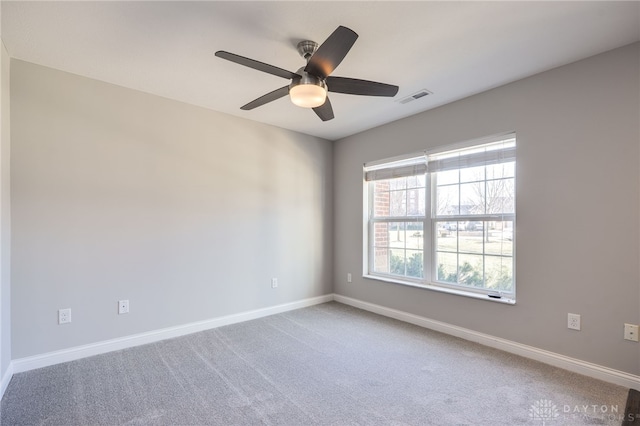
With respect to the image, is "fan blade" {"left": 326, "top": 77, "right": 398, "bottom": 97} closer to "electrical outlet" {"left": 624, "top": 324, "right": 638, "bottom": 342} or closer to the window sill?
the window sill

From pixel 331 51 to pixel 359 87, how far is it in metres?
0.47

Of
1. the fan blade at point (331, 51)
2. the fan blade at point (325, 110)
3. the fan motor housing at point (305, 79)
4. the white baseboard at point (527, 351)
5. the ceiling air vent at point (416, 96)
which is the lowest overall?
the white baseboard at point (527, 351)

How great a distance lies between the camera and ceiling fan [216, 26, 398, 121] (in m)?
1.67

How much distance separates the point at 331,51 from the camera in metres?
1.72

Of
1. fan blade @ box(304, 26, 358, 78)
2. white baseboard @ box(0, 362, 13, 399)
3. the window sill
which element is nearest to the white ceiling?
fan blade @ box(304, 26, 358, 78)

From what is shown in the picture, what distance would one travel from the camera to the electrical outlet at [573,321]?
2441 mm

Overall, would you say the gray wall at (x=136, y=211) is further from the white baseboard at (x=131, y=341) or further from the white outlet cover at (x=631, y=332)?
the white outlet cover at (x=631, y=332)

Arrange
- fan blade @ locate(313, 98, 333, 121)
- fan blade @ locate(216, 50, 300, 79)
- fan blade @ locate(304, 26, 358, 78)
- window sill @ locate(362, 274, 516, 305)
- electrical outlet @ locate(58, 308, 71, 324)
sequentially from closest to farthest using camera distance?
fan blade @ locate(304, 26, 358, 78), fan blade @ locate(216, 50, 300, 79), fan blade @ locate(313, 98, 333, 121), electrical outlet @ locate(58, 308, 71, 324), window sill @ locate(362, 274, 516, 305)

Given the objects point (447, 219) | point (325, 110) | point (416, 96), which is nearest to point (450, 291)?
point (447, 219)

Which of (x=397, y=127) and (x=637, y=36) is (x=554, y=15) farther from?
(x=397, y=127)

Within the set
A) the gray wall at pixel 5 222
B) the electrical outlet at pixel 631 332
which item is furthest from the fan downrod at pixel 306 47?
the electrical outlet at pixel 631 332

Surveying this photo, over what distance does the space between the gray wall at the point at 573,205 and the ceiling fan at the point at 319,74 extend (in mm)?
1456

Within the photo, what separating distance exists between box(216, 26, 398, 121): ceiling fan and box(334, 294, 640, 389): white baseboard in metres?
2.44

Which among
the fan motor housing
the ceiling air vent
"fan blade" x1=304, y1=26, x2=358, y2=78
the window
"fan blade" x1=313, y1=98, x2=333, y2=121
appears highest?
the ceiling air vent
